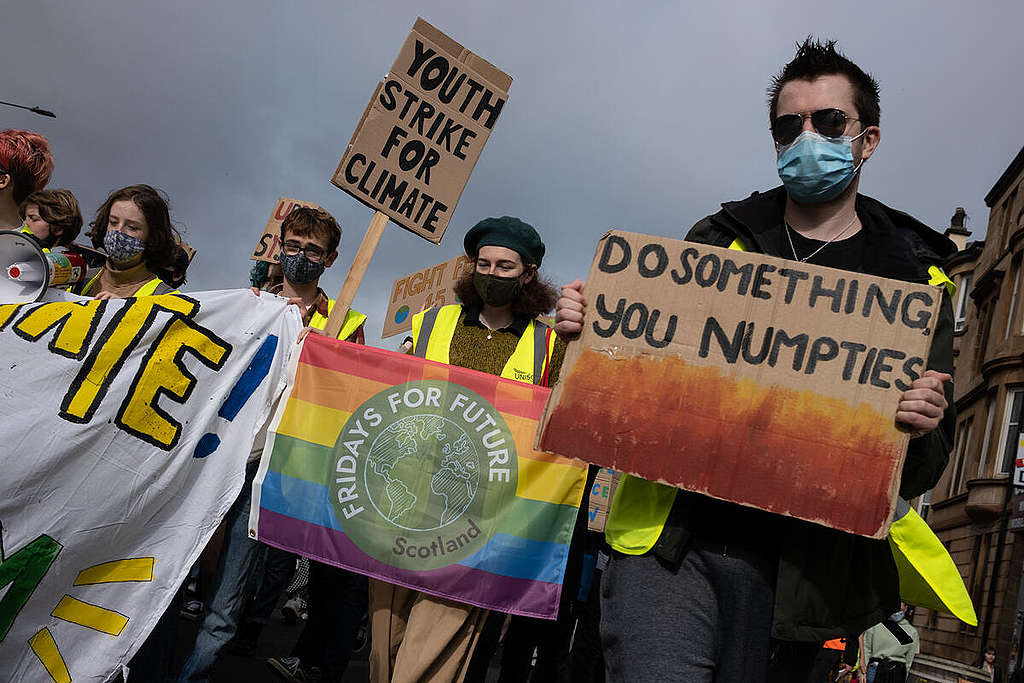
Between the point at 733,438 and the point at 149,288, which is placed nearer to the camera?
the point at 733,438

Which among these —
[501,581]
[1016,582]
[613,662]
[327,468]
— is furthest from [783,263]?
[1016,582]

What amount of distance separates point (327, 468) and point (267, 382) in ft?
1.60

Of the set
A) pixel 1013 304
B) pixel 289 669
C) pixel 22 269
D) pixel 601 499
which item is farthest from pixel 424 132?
pixel 1013 304

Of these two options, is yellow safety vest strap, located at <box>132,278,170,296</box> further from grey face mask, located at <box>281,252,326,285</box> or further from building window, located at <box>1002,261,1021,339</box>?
building window, located at <box>1002,261,1021,339</box>

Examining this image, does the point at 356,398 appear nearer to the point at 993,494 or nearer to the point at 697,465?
the point at 697,465

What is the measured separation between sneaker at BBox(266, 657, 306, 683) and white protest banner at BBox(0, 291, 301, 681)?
4.42 ft

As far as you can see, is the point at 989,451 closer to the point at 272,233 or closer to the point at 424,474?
the point at 272,233

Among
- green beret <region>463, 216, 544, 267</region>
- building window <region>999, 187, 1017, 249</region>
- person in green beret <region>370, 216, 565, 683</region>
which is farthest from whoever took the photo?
building window <region>999, 187, 1017, 249</region>

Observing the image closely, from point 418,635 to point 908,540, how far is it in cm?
207

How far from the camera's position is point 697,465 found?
96.7 inches

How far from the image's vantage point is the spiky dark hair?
2676mm

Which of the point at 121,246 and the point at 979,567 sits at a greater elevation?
the point at 979,567

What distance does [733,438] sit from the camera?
249cm

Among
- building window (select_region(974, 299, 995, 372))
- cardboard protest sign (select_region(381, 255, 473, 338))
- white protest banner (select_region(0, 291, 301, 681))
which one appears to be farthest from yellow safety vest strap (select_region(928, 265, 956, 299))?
building window (select_region(974, 299, 995, 372))
